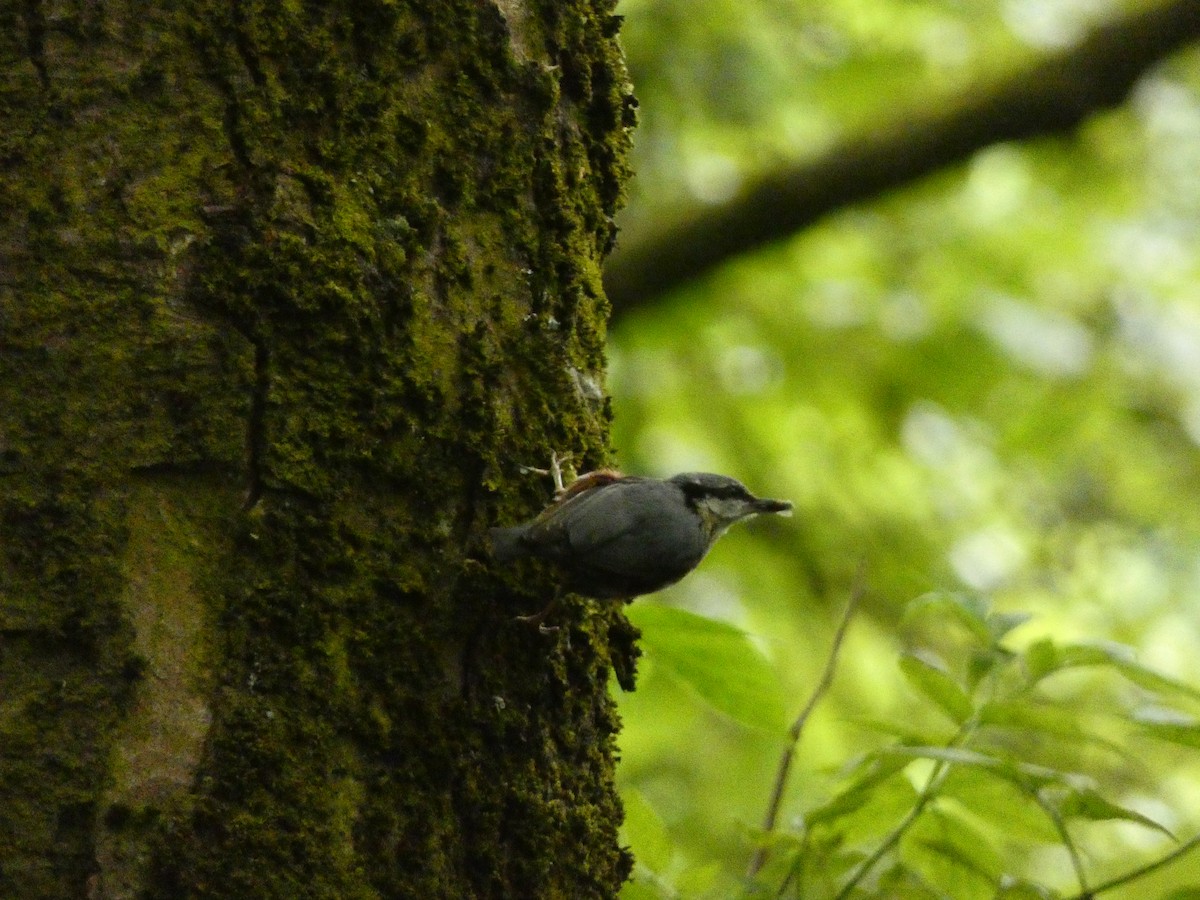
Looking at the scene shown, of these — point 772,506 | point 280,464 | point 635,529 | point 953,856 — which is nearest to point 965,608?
point 953,856

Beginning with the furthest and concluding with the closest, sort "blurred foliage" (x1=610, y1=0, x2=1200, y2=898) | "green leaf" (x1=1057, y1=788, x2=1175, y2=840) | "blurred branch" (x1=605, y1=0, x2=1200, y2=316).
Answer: "blurred branch" (x1=605, y1=0, x2=1200, y2=316) → "blurred foliage" (x1=610, y1=0, x2=1200, y2=898) → "green leaf" (x1=1057, y1=788, x2=1175, y2=840)

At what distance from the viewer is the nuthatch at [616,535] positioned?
175 cm

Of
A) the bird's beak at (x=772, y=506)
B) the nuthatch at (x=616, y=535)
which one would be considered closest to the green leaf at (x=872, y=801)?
the nuthatch at (x=616, y=535)

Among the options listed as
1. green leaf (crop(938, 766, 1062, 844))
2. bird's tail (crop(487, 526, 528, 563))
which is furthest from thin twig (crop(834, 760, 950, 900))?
bird's tail (crop(487, 526, 528, 563))

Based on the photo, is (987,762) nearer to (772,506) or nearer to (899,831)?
(899,831)

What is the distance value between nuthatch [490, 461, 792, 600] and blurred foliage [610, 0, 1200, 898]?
2.72 m

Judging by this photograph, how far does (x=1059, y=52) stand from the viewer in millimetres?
5785

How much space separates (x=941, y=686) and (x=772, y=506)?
826 mm

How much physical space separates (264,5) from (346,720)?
911 mm

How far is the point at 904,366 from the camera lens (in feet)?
17.9

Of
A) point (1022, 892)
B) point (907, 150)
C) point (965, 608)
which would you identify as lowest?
point (1022, 892)

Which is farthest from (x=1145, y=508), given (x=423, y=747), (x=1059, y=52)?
(x=423, y=747)

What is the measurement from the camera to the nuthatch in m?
1.75

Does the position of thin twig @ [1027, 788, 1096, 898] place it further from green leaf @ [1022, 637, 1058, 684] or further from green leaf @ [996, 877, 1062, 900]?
green leaf @ [1022, 637, 1058, 684]
